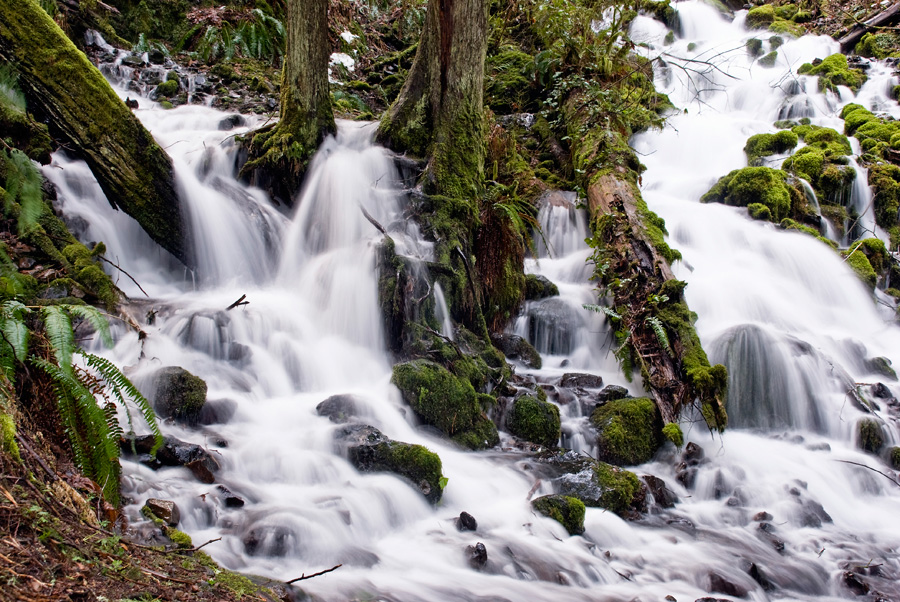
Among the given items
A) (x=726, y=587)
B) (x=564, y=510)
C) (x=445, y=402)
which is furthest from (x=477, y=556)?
(x=445, y=402)

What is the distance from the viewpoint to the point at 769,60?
16656mm

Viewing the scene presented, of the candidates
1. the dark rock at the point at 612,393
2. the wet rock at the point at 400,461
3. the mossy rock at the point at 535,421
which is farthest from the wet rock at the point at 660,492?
the wet rock at the point at 400,461

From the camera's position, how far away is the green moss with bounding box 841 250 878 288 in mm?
8859

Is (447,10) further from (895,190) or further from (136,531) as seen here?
(895,190)

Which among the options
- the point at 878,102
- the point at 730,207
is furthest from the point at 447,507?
the point at 878,102

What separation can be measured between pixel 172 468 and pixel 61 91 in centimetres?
378

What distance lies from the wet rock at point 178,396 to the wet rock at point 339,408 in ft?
3.13

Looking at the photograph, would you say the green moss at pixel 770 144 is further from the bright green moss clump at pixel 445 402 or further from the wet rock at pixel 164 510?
the wet rock at pixel 164 510

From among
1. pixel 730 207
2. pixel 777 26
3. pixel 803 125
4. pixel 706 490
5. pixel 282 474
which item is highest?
→ pixel 777 26

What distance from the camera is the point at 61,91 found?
5.38 metres

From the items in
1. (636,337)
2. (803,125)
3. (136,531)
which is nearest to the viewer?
(136,531)

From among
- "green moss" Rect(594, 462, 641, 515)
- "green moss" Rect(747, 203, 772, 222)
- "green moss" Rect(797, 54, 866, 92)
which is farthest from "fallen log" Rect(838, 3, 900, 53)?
"green moss" Rect(594, 462, 641, 515)

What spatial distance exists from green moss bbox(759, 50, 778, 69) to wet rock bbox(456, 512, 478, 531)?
17.1m

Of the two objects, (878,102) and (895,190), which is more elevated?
Answer: (878,102)
